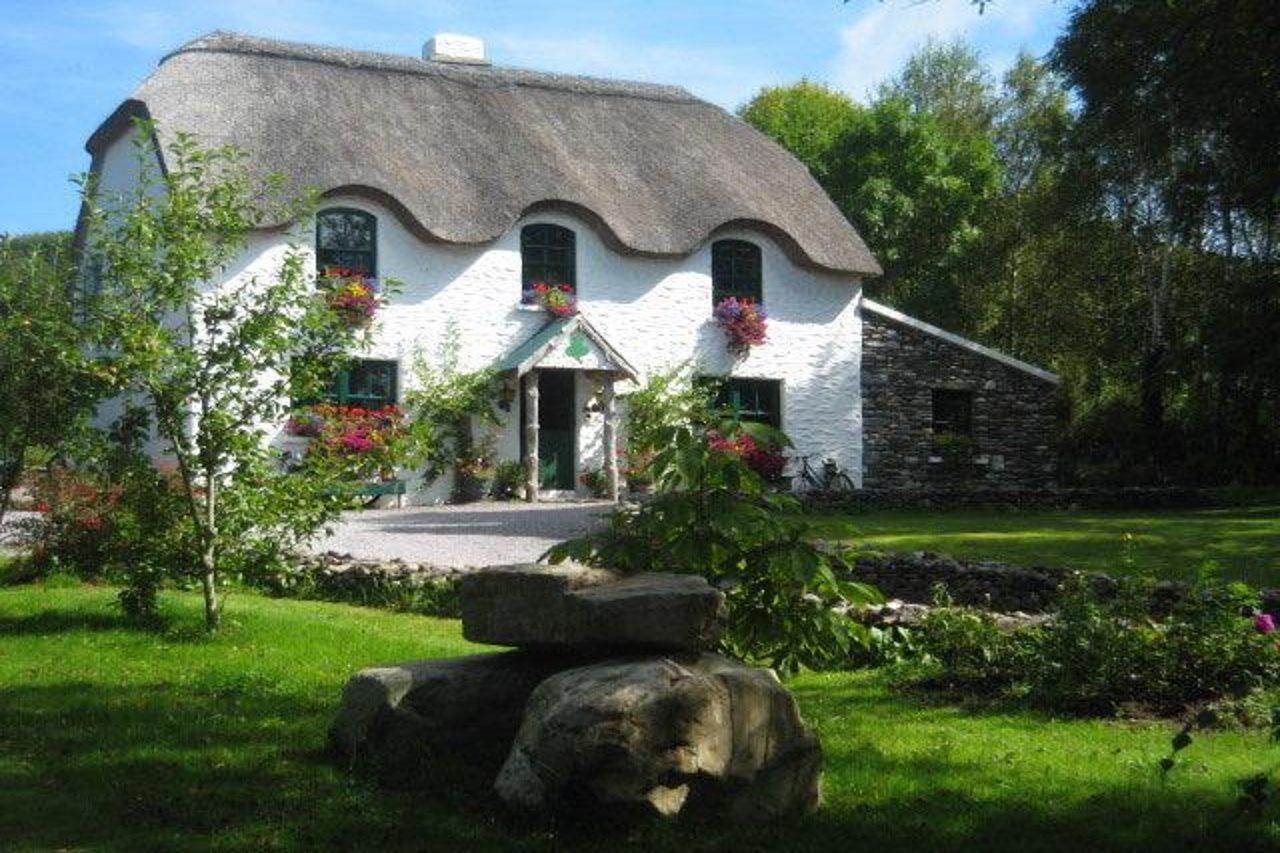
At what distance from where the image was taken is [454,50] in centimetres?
2800

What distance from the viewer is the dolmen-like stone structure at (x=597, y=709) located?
5113 millimetres

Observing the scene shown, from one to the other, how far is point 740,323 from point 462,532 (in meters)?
9.85

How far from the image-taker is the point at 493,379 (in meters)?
23.3

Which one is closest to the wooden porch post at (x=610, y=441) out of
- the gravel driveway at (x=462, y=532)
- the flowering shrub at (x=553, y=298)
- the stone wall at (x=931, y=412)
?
the flowering shrub at (x=553, y=298)

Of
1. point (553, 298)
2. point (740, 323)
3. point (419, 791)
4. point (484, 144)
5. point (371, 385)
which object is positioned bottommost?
point (419, 791)

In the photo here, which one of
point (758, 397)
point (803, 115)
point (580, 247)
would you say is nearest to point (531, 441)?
point (580, 247)

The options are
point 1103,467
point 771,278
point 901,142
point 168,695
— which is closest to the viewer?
point 168,695

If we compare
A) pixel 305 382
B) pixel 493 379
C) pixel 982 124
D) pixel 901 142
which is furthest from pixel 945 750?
pixel 982 124

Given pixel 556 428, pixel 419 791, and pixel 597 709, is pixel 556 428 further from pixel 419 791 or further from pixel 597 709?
pixel 597 709

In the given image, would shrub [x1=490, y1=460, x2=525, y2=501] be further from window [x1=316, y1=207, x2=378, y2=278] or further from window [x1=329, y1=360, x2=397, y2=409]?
window [x1=316, y1=207, x2=378, y2=278]

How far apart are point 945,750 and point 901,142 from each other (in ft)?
102

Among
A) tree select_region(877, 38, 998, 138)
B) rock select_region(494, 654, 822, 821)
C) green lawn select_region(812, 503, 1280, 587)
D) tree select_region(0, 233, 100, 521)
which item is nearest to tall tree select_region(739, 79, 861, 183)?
tree select_region(877, 38, 998, 138)

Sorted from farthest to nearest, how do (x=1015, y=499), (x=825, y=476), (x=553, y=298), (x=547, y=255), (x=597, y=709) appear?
(x=825, y=476)
(x=547, y=255)
(x=553, y=298)
(x=1015, y=499)
(x=597, y=709)

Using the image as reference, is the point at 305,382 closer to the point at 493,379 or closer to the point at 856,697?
the point at 856,697
